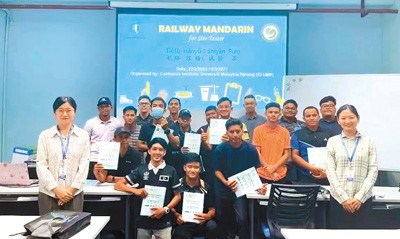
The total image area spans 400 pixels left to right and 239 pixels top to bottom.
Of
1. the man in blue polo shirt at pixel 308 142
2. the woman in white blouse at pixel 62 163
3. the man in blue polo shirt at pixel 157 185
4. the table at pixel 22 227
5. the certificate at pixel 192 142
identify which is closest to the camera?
the table at pixel 22 227

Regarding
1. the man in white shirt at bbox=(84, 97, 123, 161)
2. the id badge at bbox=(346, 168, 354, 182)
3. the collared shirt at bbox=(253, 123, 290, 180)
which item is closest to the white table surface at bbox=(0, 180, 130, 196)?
the man in white shirt at bbox=(84, 97, 123, 161)

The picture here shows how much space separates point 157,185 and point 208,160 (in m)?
0.86

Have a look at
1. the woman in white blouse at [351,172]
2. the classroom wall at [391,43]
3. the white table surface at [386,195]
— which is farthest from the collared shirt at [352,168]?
the classroom wall at [391,43]

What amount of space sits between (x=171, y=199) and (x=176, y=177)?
0.20 meters

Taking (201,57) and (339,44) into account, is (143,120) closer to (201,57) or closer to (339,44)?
(201,57)

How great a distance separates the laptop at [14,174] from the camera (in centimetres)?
392

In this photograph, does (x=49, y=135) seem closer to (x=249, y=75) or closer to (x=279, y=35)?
(x=249, y=75)

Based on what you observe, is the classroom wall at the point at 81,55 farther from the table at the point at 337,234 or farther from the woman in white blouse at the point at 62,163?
the table at the point at 337,234

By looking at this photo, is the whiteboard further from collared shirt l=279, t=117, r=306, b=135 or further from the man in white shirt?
the man in white shirt

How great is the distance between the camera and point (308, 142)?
422 cm

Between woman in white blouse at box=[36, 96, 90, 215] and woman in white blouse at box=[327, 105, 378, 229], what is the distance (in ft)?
6.94

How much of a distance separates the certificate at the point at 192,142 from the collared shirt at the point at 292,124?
1.02 meters

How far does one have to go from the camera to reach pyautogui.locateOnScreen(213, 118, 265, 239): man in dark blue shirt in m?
3.85

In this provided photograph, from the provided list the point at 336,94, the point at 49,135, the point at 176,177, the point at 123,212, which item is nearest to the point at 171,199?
the point at 176,177
